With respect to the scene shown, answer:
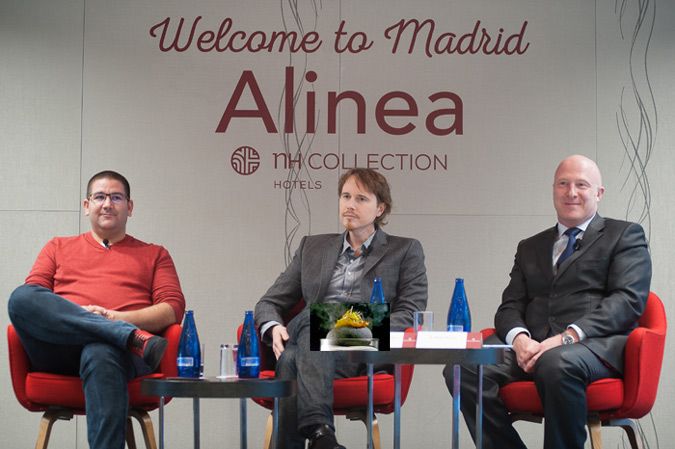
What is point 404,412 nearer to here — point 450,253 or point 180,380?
point 450,253

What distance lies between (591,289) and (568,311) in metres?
0.14

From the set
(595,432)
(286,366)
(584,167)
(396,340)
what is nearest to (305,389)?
(286,366)

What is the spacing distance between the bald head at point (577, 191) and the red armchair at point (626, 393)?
63 centimetres

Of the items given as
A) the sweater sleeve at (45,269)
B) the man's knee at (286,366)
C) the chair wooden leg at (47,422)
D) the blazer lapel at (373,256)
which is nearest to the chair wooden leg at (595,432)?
the blazer lapel at (373,256)

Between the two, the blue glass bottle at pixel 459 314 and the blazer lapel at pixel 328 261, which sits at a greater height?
the blazer lapel at pixel 328 261

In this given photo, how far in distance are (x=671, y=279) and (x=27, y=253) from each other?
3747mm

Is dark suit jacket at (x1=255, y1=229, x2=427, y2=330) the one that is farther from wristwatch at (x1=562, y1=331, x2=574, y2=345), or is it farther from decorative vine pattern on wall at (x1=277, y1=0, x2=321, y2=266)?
decorative vine pattern on wall at (x1=277, y1=0, x2=321, y2=266)

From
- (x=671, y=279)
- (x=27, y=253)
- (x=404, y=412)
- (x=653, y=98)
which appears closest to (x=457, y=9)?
(x=653, y=98)

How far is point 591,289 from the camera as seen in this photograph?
4293 millimetres

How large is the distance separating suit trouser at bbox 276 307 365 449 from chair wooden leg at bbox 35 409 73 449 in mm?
994

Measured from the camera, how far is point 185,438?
18.5ft

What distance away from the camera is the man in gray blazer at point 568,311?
389 centimetres

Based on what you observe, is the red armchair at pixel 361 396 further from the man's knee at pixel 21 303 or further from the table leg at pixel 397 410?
the man's knee at pixel 21 303

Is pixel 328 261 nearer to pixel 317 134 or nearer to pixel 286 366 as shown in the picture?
pixel 286 366
